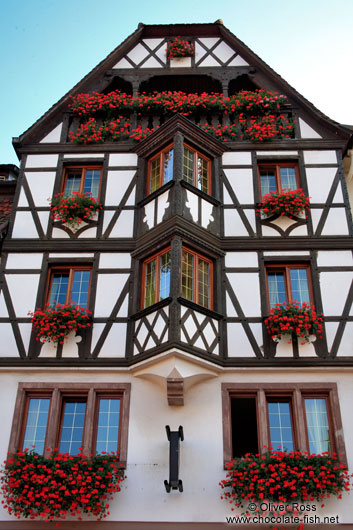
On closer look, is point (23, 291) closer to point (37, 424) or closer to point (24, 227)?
point (24, 227)

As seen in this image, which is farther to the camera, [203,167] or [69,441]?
[203,167]

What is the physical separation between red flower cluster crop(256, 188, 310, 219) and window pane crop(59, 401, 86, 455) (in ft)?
19.9

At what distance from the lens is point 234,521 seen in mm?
12500

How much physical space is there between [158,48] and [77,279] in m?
7.58

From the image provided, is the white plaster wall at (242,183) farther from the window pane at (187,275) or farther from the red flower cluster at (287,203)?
the window pane at (187,275)

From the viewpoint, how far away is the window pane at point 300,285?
49.8ft

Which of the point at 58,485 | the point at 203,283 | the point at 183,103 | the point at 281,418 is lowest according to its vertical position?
the point at 58,485

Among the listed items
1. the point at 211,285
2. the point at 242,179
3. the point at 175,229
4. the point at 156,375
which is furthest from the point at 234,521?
the point at 242,179

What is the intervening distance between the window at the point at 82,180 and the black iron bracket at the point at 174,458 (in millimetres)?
6475

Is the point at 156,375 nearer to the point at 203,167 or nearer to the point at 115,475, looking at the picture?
the point at 115,475

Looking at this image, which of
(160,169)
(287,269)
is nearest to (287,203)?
(287,269)

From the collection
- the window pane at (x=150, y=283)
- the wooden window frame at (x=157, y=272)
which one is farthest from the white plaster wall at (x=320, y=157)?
the window pane at (x=150, y=283)

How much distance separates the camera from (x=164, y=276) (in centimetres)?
1469

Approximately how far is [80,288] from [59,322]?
134 centimetres
